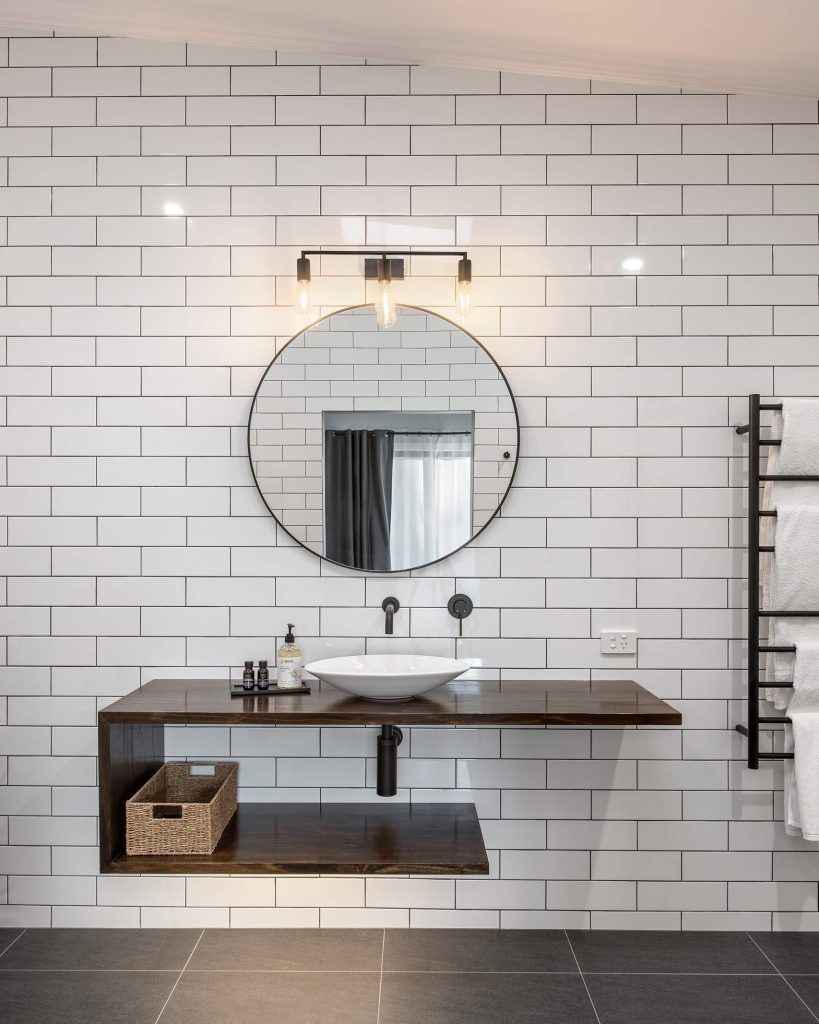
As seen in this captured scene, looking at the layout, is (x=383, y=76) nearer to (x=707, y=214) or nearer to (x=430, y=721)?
(x=707, y=214)

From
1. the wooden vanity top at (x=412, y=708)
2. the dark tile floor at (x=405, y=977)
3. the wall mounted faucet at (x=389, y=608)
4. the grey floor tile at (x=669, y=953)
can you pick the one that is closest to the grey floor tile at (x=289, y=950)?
the dark tile floor at (x=405, y=977)

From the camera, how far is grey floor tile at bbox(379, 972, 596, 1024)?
7.20 ft

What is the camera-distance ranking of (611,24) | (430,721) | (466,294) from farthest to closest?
(466,294) < (611,24) < (430,721)

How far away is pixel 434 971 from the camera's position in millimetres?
2418

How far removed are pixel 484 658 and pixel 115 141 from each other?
213 cm

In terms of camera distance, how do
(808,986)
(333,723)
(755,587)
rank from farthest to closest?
1. (755,587)
2. (808,986)
3. (333,723)

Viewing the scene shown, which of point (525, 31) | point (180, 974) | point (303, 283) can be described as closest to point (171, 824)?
point (180, 974)

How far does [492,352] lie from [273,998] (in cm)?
207

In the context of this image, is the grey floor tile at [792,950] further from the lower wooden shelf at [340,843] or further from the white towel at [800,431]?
the white towel at [800,431]

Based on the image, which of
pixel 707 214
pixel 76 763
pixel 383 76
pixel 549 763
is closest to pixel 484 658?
pixel 549 763

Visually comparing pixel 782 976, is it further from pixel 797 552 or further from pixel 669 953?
pixel 797 552

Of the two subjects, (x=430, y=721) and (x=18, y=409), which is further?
(x=18, y=409)

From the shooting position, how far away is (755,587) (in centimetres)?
256

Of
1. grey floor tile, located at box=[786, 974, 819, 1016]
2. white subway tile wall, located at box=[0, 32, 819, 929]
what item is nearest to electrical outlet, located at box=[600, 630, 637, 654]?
white subway tile wall, located at box=[0, 32, 819, 929]
